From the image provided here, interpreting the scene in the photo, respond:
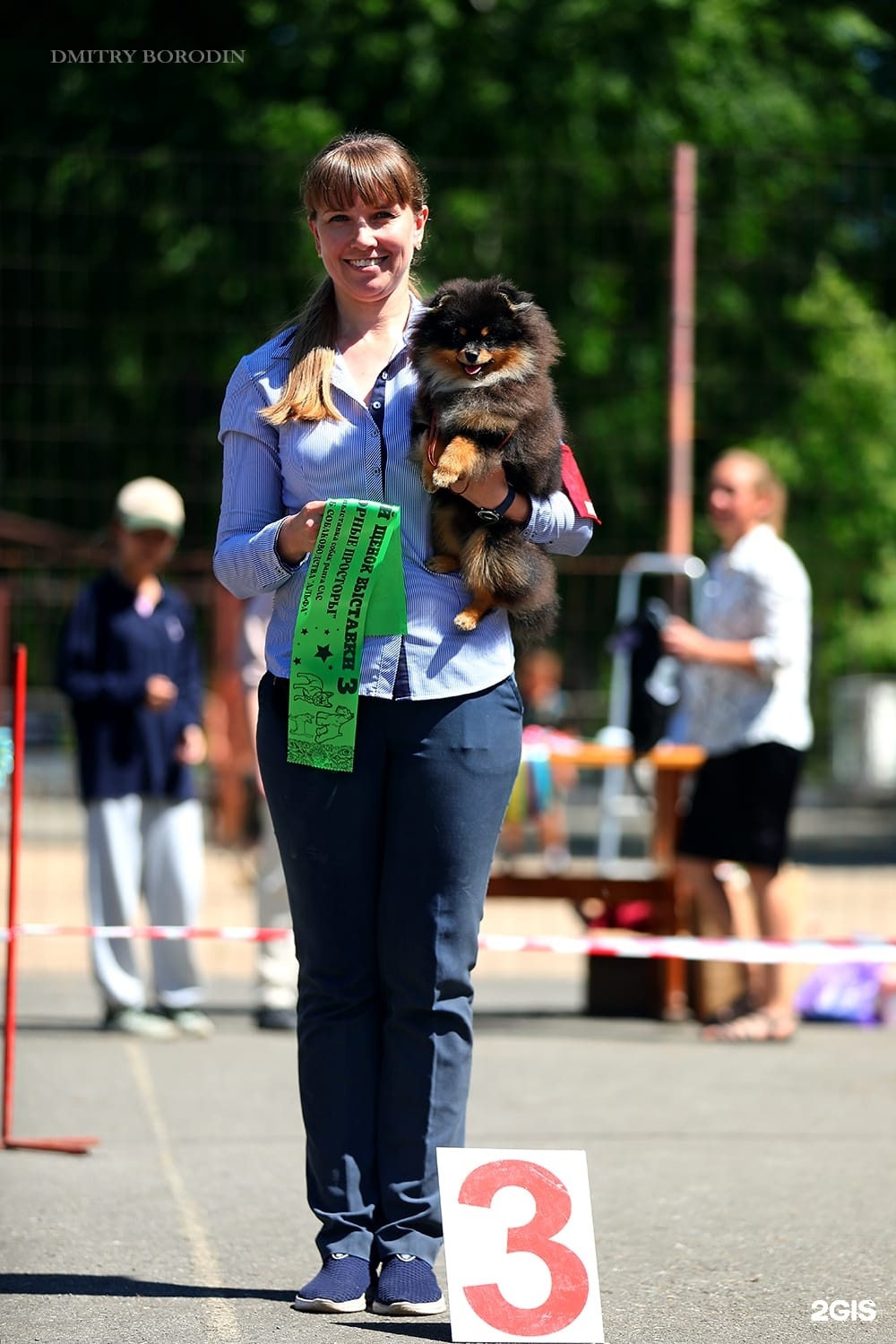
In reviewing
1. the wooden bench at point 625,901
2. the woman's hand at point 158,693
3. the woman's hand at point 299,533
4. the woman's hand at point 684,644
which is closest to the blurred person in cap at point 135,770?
the woman's hand at point 158,693

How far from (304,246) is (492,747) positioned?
1212 cm

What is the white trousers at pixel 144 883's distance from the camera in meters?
7.30

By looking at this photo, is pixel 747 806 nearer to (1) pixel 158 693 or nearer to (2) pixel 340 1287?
(1) pixel 158 693

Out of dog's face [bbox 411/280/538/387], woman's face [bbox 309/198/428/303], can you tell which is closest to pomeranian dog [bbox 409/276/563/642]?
dog's face [bbox 411/280/538/387]

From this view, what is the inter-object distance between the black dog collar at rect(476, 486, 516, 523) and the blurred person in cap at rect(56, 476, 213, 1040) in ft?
12.7

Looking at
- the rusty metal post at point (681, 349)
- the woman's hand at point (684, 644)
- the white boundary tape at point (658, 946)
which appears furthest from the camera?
the rusty metal post at point (681, 349)

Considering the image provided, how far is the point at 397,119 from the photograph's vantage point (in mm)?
17391

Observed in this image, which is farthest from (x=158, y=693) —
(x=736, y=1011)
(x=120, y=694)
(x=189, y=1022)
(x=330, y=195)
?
(x=330, y=195)

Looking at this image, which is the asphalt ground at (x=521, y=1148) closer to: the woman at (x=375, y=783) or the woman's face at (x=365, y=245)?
the woman at (x=375, y=783)

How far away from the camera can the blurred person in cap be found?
733cm

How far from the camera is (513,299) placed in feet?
12.2

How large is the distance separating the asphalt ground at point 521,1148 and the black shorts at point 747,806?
72cm

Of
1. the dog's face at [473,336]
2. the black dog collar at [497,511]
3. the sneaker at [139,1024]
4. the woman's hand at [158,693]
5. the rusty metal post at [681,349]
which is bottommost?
the sneaker at [139,1024]

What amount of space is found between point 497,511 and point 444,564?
14 cm
